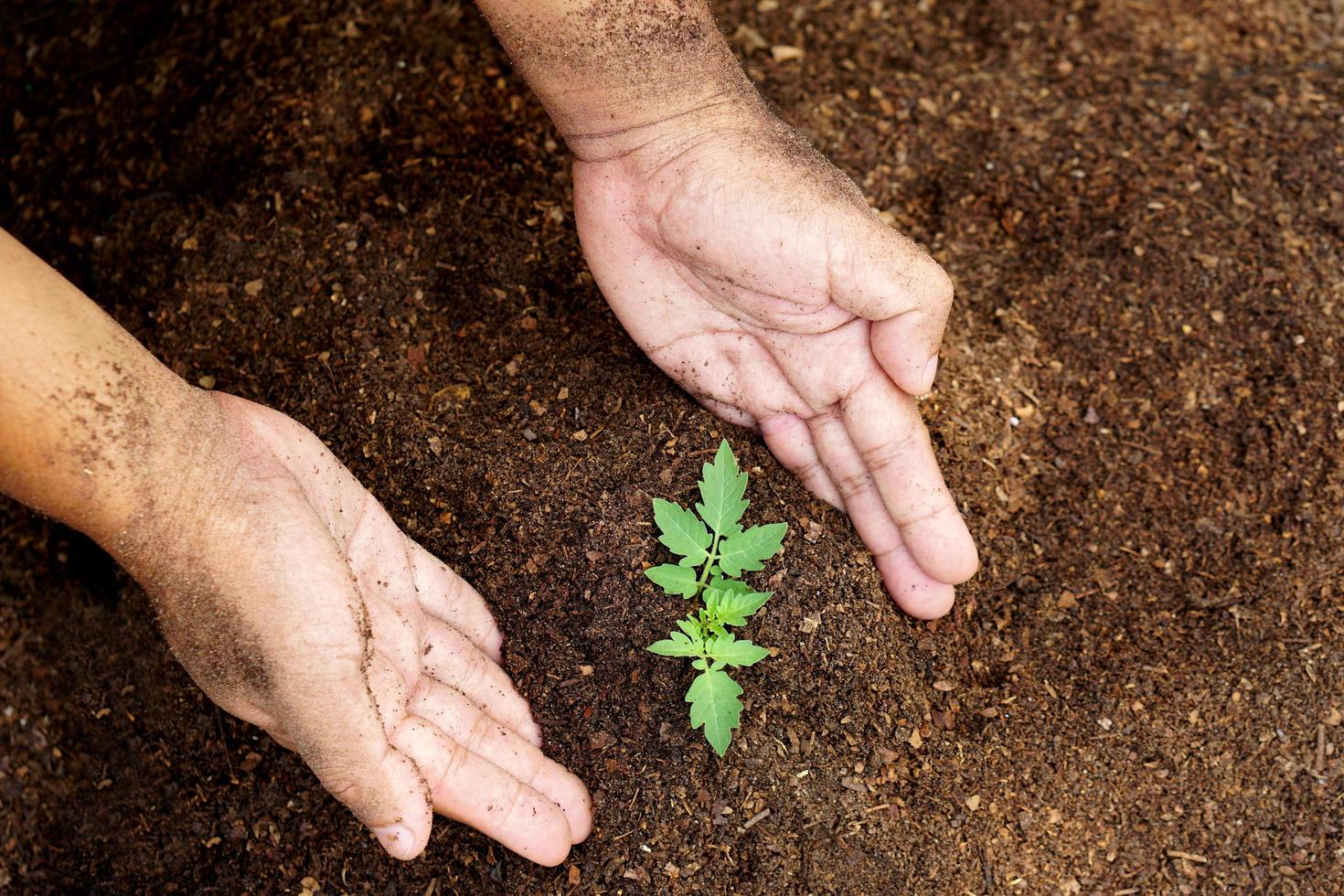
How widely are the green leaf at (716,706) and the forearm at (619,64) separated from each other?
1.24m

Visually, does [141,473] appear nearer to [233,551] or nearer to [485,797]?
[233,551]

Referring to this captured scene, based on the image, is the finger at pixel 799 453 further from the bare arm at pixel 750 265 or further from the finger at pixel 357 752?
the finger at pixel 357 752

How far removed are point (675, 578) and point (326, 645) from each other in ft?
2.43

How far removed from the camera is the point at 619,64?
2.56m

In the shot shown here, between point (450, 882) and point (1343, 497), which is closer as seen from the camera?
point (450, 882)

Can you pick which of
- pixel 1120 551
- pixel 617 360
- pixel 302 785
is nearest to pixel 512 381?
pixel 617 360

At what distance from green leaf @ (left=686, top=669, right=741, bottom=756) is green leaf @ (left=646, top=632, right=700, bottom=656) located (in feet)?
0.18

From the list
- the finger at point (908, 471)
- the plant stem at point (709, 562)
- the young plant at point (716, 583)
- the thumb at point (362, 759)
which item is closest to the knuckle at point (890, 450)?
the finger at point (908, 471)

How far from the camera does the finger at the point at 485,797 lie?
2291 millimetres

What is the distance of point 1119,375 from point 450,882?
2176mm

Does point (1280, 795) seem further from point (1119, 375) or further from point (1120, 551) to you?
point (1119, 375)

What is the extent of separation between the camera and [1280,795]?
262cm

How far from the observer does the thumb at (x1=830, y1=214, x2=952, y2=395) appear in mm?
2396

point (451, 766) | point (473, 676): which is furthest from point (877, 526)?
point (451, 766)
